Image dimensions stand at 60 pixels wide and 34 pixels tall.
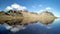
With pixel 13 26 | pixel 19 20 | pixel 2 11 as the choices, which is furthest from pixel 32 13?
pixel 2 11

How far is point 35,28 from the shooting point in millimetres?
2121

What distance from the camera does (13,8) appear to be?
217 centimetres

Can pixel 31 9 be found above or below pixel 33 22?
above

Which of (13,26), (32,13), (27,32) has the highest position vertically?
(32,13)

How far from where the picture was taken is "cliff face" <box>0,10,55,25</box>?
83.9 inches

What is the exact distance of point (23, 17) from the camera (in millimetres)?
2154

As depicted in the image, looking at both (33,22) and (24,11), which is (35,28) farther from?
(24,11)

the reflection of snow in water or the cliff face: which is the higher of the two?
the cliff face

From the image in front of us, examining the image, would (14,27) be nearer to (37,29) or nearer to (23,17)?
(23,17)

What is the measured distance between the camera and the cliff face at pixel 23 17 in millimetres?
2130

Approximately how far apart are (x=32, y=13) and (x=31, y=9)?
0.08 m

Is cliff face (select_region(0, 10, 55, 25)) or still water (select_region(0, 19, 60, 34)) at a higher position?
cliff face (select_region(0, 10, 55, 25))

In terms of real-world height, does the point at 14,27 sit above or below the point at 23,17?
below

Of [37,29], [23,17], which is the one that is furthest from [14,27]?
[37,29]
